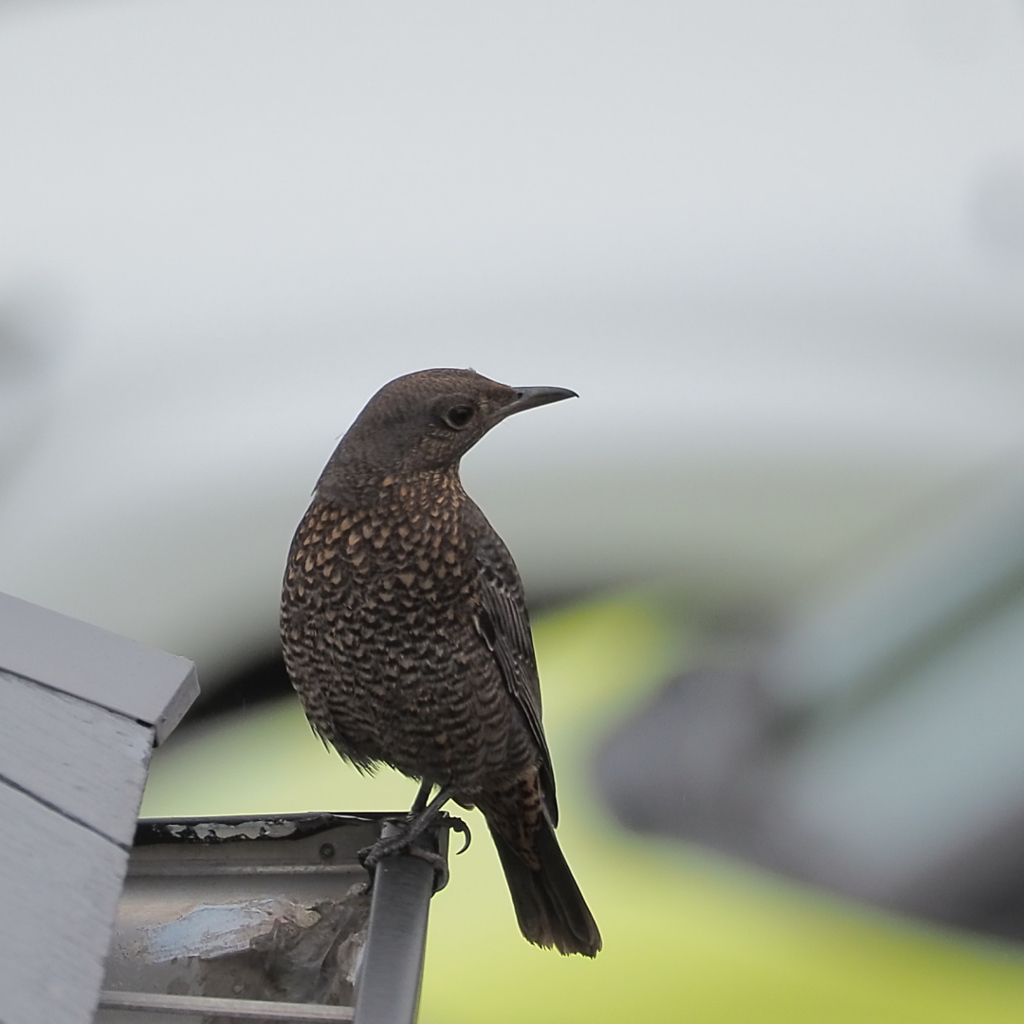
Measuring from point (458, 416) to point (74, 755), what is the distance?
112cm

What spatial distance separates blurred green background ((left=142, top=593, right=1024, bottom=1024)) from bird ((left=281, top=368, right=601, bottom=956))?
1127 mm

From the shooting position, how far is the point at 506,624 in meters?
2.54

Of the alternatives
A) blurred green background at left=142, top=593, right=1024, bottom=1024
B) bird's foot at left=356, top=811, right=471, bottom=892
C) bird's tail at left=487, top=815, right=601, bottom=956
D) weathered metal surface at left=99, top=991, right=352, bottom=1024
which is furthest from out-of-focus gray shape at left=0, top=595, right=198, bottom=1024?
blurred green background at left=142, top=593, right=1024, bottom=1024

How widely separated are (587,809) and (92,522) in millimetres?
1545

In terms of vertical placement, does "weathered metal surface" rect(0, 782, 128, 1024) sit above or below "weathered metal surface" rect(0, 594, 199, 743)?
below

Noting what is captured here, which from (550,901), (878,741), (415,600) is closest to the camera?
(415,600)

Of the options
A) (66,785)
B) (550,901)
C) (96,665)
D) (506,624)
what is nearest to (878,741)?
(550,901)

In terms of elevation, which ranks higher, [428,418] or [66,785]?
[428,418]

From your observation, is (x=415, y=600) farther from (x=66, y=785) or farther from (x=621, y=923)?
(x=621, y=923)

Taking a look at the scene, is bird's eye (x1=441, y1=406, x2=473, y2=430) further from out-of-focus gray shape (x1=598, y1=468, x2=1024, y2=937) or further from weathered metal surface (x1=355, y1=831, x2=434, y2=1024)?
out-of-focus gray shape (x1=598, y1=468, x2=1024, y2=937)

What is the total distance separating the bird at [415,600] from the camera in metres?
2.40

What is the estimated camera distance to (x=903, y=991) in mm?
3496

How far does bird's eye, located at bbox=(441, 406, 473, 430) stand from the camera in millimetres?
2434

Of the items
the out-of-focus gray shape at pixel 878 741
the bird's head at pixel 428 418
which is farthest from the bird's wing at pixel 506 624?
the out-of-focus gray shape at pixel 878 741
